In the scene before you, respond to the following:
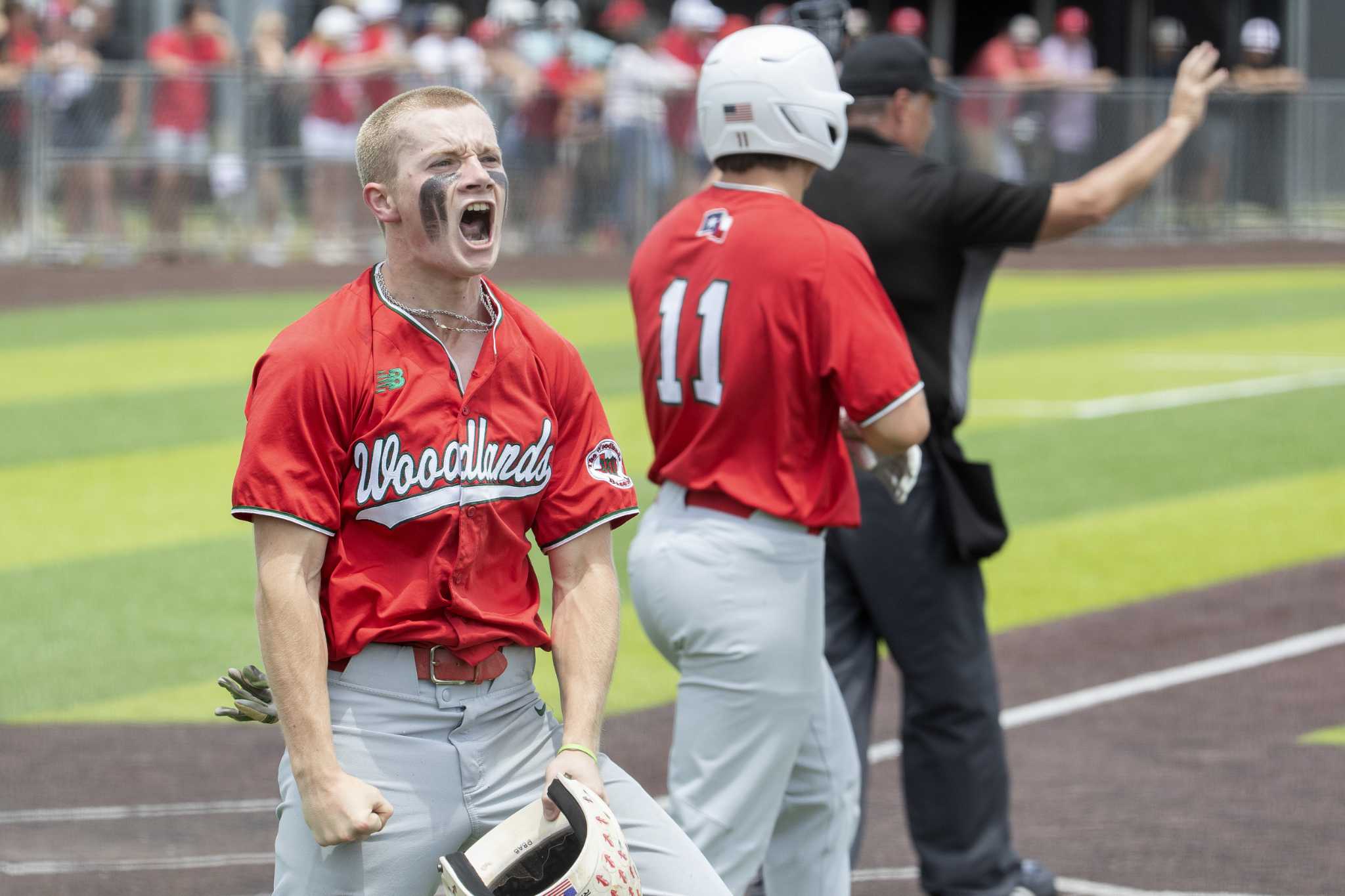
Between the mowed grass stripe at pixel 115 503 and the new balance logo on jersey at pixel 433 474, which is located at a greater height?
the new balance logo on jersey at pixel 433 474

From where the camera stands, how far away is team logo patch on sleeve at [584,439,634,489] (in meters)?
3.49

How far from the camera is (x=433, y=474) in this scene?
10.7 ft

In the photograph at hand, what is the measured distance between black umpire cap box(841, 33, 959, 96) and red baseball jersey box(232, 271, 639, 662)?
215 centimetres

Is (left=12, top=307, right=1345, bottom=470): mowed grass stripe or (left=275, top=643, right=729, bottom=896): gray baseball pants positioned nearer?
(left=275, top=643, right=729, bottom=896): gray baseball pants

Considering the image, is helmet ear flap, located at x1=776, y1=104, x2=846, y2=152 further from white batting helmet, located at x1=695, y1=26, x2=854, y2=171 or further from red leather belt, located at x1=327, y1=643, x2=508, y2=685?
red leather belt, located at x1=327, y1=643, x2=508, y2=685

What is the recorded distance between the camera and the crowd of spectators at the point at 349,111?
2016 centimetres

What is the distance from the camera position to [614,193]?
2341cm

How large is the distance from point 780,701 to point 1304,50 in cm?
2825

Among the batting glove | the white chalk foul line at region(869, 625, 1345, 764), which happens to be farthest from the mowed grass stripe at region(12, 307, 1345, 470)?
the batting glove

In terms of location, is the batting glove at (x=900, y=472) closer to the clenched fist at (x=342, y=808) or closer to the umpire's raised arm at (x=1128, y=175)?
→ the umpire's raised arm at (x=1128, y=175)

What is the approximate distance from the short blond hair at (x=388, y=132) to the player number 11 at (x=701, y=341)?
1.28 meters

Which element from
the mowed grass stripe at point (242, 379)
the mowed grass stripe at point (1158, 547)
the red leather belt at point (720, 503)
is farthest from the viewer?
the mowed grass stripe at point (242, 379)

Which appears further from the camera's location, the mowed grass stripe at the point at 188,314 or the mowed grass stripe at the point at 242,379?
the mowed grass stripe at the point at 188,314

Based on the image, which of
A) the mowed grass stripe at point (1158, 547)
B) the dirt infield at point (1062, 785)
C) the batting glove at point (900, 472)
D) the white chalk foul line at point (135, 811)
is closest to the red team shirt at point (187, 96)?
the mowed grass stripe at point (1158, 547)
